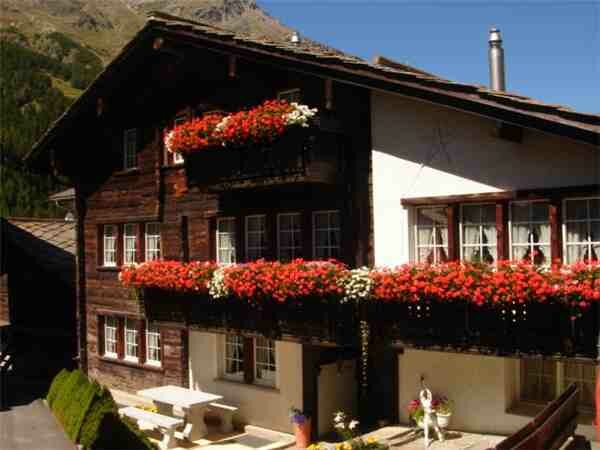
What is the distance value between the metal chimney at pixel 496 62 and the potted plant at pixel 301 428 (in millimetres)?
8465

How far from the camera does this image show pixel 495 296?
10.7 metres

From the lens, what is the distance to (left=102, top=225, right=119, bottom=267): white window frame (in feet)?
66.1

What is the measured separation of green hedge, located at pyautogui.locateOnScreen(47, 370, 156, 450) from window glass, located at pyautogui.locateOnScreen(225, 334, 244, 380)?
335 cm

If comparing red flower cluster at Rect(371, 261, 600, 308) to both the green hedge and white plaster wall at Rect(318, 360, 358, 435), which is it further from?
the green hedge

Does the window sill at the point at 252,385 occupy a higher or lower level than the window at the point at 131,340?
lower

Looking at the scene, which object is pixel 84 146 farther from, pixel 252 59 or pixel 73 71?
pixel 73 71

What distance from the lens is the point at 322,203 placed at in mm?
14781

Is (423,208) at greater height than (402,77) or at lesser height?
lesser

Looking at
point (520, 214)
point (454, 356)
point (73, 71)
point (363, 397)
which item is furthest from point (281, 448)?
point (73, 71)

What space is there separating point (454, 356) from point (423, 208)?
283cm

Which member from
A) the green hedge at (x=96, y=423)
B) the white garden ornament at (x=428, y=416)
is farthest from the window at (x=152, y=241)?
the white garden ornament at (x=428, y=416)

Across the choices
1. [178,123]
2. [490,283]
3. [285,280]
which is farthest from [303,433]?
[178,123]

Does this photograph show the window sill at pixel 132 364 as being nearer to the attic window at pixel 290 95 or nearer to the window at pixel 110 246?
the window at pixel 110 246

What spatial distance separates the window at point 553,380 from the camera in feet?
39.7
